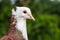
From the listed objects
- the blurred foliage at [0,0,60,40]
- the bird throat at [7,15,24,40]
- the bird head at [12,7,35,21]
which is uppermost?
the bird head at [12,7,35,21]

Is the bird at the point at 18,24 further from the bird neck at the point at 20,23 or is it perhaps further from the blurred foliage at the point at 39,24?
the blurred foliage at the point at 39,24

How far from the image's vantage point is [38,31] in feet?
23.1

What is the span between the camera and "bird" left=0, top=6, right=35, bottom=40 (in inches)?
161

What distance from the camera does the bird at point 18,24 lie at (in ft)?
13.4

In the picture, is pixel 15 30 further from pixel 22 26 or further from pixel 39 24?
pixel 39 24

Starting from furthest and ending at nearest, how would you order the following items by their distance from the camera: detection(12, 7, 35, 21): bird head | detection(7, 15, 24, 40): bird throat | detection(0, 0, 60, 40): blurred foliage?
detection(0, 0, 60, 40): blurred foliage
detection(7, 15, 24, 40): bird throat
detection(12, 7, 35, 21): bird head

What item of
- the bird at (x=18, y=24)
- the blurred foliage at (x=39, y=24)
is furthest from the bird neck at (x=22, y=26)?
the blurred foliage at (x=39, y=24)

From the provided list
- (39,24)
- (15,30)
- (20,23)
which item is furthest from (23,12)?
(39,24)

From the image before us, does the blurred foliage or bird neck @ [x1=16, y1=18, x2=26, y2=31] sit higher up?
bird neck @ [x1=16, y1=18, x2=26, y2=31]

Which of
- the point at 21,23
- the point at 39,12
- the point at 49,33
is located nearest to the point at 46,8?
the point at 39,12

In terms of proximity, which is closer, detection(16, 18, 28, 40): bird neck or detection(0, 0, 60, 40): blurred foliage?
detection(16, 18, 28, 40): bird neck

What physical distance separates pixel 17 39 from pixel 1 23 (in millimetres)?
3102

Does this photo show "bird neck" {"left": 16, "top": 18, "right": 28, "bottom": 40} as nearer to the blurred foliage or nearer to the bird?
the bird

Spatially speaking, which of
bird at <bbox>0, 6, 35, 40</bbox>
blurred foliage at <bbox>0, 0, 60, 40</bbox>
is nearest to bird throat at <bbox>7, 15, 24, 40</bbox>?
bird at <bbox>0, 6, 35, 40</bbox>
